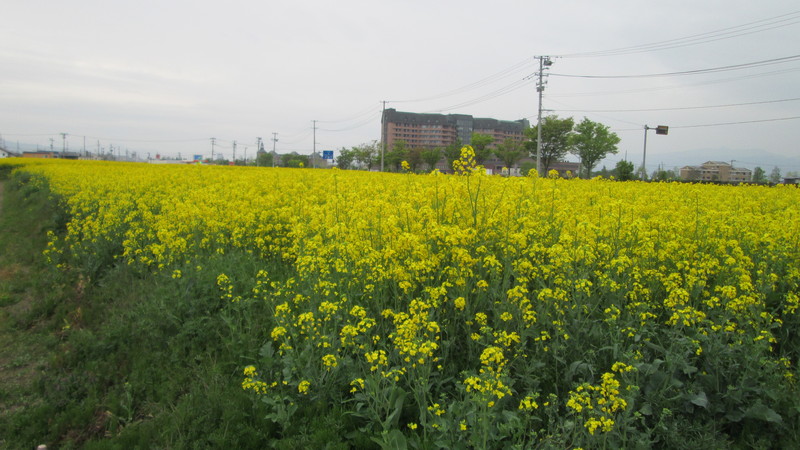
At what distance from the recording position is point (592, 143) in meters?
55.6

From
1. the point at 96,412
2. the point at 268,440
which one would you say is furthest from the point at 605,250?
the point at 96,412

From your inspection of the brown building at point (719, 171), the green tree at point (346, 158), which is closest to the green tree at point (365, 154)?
the green tree at point (346, 158)

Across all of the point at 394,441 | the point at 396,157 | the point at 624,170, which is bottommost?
the point at 394,441

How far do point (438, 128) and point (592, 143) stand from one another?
46418 mm

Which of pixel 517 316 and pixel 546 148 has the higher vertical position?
pixel 546 148

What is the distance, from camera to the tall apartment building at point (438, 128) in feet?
313

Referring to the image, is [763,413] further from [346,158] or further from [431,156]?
[346,158]

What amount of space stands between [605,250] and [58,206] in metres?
12.5

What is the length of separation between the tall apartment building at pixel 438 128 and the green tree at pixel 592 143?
126 feet

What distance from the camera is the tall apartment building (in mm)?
95500

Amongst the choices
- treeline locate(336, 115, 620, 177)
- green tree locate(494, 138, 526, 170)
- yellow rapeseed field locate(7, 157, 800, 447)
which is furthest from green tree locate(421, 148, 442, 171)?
yellow rapeseed field locate(7, 157, 800, 447)

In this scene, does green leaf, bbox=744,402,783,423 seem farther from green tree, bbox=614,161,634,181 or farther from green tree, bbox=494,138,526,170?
green tree, bbox=494,138,526,170

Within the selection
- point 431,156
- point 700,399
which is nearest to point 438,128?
point 431,156

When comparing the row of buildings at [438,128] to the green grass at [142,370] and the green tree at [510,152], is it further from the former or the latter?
the green grass at [142,370]
